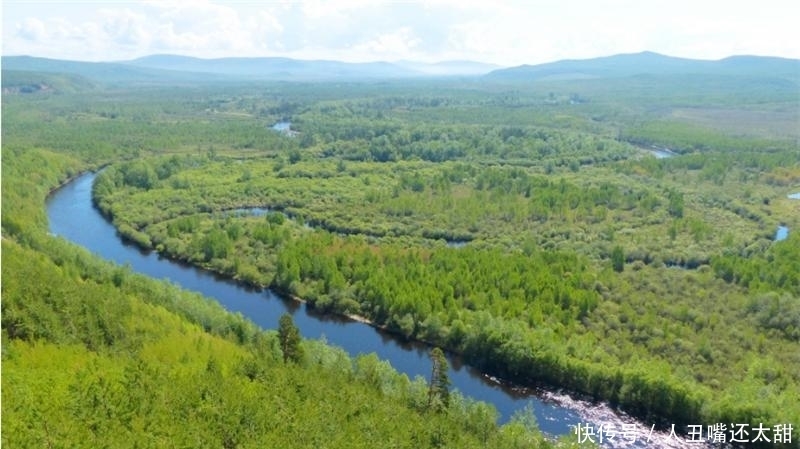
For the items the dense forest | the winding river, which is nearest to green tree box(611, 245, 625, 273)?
the dense forest

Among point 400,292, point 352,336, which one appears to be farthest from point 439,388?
point 400,292

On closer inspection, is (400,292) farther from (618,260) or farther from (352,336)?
(618,260)

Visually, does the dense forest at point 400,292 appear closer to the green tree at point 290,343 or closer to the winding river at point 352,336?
the green tree at point 290,343

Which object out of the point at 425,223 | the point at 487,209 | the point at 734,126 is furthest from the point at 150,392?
the point at 734,126

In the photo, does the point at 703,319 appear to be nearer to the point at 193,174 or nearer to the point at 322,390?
the point at 322,390

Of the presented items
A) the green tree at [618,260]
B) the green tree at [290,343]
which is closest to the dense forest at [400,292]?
the green tree at [618,260]

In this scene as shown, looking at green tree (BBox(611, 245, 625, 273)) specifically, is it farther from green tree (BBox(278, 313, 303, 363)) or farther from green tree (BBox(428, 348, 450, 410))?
green tree (BBox(278, 313, 303, 363))
